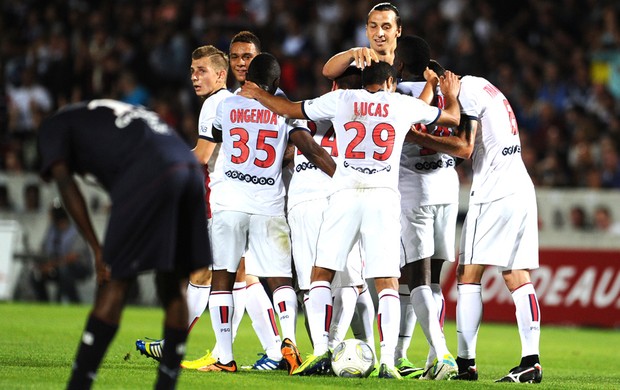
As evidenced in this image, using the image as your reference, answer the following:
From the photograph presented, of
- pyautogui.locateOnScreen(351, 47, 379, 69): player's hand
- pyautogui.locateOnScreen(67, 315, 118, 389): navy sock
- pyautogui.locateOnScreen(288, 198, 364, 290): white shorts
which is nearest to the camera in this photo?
pyautogui.locateOnScreen(67, 315, 118, 389): navy sock

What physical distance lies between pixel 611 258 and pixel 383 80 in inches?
361

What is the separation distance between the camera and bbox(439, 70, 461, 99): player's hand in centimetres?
904

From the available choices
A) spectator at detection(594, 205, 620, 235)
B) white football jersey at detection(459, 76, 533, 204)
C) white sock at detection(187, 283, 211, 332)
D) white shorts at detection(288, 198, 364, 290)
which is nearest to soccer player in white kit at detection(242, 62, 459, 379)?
white football jersey at detection(459, 76, 533, 204)

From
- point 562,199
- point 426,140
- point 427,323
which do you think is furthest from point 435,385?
point 562,199

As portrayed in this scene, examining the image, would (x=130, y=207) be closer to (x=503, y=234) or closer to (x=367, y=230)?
(x=367, y=230)

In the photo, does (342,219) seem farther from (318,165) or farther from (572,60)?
(572,60)

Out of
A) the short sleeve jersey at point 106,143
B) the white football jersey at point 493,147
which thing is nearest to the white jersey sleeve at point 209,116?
the white football jersey at point 493,147

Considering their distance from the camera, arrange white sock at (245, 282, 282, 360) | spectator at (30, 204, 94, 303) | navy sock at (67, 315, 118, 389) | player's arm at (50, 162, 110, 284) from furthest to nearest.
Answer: spectator at (30, 204, 94, 303) < white sock at (245, 282, 282, 360) < player's arm at (50, 162, 110, 284) < navy sock at (67, 315, 118, 389)

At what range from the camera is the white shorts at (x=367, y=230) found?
855 cm

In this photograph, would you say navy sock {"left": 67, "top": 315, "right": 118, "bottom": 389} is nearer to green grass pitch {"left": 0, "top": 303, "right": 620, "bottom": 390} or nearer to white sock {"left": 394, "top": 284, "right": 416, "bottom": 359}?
green grass pitch {"left": 0, "top": 303, "right": 620, "bottom": 390}

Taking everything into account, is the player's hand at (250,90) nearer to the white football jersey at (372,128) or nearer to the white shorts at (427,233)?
the white football jersey at (372,128)

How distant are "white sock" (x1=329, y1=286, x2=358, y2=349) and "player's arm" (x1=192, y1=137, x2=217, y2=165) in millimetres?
1570

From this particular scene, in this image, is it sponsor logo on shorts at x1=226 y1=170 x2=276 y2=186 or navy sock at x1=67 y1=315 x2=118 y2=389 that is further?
sponsor logo on shorts at x1=226 y1=170 x2=276 y2=186

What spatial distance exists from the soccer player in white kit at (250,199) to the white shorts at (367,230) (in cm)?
74
